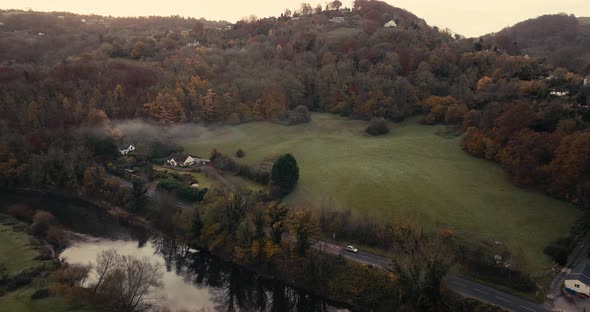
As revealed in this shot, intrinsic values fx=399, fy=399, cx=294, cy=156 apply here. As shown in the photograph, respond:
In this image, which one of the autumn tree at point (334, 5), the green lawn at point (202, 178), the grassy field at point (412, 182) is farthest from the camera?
the autumn tree at point (334, 5)

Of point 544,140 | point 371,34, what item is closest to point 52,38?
point 371,34

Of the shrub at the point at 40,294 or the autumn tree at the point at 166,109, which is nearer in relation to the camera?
the shrub at the point at 40,294

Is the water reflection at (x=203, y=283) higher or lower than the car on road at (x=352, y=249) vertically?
lower

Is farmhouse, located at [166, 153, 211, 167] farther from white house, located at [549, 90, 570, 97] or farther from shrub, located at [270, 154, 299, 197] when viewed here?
white house, located at [549, 90, 570, 97]

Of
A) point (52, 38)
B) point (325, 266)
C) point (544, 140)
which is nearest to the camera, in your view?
point (325, 266)

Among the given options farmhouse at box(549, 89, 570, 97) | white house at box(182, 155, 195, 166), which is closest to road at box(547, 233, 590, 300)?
farmhouse at box(549, 89, 570, 97)

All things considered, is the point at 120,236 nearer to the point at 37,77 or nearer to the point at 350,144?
the point at 350,144

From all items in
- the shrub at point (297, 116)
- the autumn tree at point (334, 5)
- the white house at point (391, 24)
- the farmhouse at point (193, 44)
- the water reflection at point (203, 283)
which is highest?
the autumn tree at point (334, 5)

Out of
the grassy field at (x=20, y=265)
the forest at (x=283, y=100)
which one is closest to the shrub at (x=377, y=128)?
the forest at (x=283, y=100)

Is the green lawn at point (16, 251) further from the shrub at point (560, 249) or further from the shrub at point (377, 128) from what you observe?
the shrub at point (377, 128)
